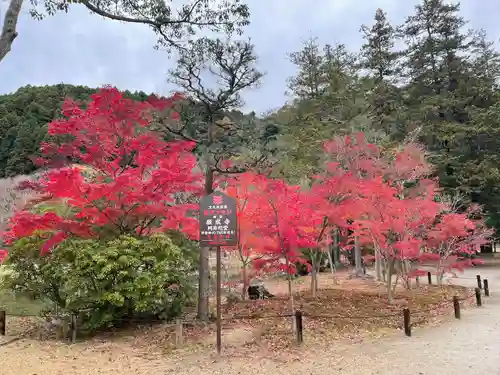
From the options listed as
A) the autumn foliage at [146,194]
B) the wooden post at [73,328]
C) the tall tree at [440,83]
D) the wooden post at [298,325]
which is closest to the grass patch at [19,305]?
the autumn foliage at [146,194]

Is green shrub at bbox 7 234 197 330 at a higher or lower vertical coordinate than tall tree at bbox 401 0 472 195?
lower

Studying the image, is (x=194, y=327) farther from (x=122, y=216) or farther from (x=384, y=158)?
(x=384, y=158)

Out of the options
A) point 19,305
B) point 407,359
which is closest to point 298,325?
point 407,359

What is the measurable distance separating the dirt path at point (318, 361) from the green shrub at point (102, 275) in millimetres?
845

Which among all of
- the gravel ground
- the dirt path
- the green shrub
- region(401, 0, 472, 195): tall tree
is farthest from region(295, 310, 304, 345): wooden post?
region(401, 0, 472, 195): tall tree

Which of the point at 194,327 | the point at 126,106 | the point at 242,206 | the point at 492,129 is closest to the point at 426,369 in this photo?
the point at 194,327

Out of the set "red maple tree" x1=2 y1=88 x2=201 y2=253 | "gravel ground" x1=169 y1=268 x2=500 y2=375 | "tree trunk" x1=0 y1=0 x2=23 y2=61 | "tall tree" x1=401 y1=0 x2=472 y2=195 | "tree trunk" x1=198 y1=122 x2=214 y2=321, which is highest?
"tall tree" x1=401 y1=0 x2=472 y2=195

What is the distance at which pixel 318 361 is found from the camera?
6250 millimetres

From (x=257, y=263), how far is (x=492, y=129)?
57.4 ft

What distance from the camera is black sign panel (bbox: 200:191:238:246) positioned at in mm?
6679

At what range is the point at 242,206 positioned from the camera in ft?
33.1

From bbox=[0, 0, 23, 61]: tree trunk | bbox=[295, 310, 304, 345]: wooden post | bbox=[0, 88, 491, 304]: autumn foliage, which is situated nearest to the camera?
bbox=[0, 0, 23, 61]: tree trunk

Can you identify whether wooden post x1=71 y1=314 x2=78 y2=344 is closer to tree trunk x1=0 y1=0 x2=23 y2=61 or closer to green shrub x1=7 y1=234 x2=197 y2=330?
green shrub x1=7 y1=234 x2=197 y2=330

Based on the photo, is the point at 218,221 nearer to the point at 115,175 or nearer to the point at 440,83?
the point at 115,175
